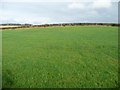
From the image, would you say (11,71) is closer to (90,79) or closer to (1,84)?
(1,84)

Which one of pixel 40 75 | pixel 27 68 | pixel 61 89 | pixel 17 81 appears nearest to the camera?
pixel 61 89

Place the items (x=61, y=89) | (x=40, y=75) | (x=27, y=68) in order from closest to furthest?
(x=61, y=89), (x=40, y=75), (x=27, y=68)

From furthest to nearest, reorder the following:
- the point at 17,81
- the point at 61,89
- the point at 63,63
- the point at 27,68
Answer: the point at 63,63, the point at 27,68, the point at 17,81, the point at 61,89

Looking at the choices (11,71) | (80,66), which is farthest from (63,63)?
(11,71)

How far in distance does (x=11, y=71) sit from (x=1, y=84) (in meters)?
3.50

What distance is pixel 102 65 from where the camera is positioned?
73.0 ft

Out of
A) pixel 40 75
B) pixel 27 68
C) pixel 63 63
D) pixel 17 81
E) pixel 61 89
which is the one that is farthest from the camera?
pixel 63 63

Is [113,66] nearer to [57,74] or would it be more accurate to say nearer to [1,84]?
[57,74]

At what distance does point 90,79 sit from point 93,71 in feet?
6.95

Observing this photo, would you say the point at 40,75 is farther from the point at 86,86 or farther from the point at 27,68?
the point at 86,86

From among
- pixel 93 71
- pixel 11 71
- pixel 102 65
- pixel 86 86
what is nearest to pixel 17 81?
pixel 11 71

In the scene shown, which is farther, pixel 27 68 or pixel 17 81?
pixel 27 68

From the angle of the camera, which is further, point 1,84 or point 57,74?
point 57,74

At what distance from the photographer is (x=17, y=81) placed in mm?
17766
